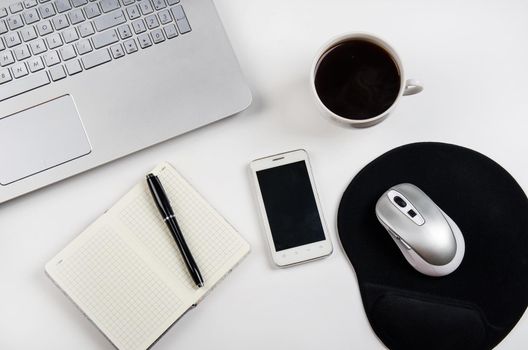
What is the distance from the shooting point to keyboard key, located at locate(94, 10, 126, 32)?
69cm

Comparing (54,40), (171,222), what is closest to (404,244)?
(171,222)

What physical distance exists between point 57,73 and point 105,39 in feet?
0.24

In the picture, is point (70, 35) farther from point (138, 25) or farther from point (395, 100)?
point (395, 100)

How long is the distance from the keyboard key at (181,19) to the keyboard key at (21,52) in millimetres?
183

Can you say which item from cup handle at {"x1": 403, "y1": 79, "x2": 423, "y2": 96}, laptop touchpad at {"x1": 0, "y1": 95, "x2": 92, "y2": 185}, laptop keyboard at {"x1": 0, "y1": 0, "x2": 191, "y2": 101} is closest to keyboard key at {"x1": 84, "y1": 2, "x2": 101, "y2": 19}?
laptop keyboard at {"x1": 0, "y1": 0, "x2": 191, "y2": 101}

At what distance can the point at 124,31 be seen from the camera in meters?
0.69

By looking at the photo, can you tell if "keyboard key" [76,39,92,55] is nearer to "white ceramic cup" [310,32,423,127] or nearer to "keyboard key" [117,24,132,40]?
"keyboard key" [117,24,132,40]

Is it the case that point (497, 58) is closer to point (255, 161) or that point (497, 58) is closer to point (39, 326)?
point (255, 161)

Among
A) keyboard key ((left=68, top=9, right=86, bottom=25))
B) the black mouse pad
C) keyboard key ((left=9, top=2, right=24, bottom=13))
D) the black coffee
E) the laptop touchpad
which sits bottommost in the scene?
the black mouse pad

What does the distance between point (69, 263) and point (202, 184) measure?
0.62 feet

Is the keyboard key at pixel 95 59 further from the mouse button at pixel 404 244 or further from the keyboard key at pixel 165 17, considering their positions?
the mouse button at pixel 404 244

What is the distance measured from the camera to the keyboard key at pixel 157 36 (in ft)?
2.29

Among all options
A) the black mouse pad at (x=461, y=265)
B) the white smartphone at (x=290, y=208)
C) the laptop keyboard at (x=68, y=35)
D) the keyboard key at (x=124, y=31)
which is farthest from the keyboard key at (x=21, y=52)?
the black mouse pad at (x=461, y=265)

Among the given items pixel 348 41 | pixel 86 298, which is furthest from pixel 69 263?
pixel 348 41
